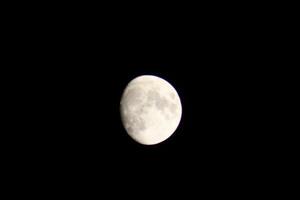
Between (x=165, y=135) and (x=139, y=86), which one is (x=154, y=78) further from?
(x=165, y=135)

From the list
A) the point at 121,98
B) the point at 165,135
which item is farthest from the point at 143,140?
the point at 121,98

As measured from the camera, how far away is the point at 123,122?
15.1 feet

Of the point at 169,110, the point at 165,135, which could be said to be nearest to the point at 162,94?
the point at 169,110

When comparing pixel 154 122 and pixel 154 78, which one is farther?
pixel 154 78

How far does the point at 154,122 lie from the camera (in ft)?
14.3

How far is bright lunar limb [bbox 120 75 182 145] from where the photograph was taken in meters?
4.39

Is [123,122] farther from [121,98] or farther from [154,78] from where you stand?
[154,78]

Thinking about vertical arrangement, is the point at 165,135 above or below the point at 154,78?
below

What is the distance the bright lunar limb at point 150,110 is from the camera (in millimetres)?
4395

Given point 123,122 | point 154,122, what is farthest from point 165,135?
point 123,122

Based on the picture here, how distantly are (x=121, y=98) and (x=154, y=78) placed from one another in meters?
0.51

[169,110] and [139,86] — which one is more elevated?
[139,86]

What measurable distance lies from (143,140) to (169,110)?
504mm

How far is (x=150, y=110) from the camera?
4.40m
